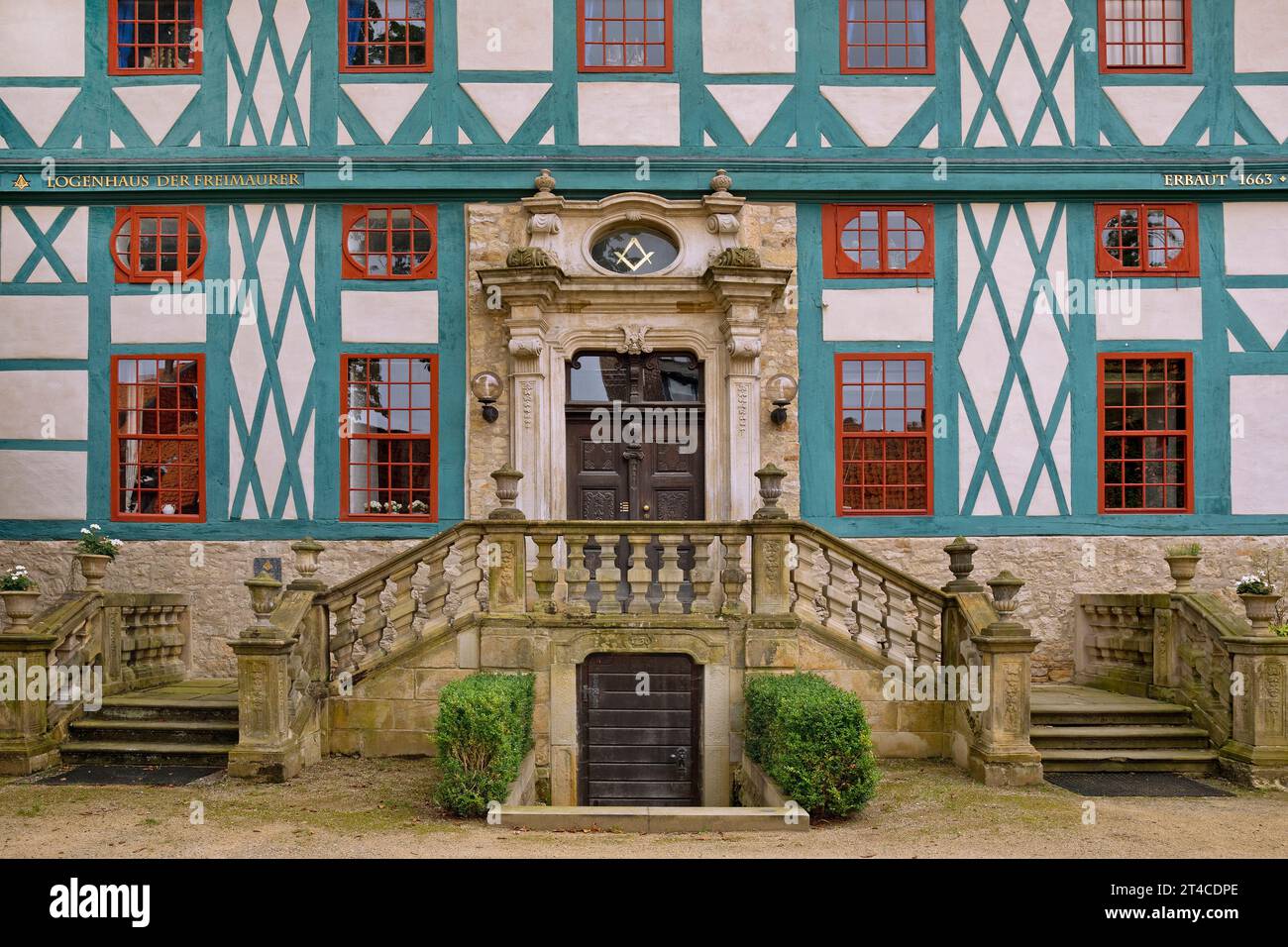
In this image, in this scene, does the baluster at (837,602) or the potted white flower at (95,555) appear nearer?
the baluster at (837,602)

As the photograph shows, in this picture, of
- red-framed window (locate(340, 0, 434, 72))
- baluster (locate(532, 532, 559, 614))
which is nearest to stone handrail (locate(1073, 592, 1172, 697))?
baluster (locate(532, 532, 559, 614))

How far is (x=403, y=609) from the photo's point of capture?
894cm

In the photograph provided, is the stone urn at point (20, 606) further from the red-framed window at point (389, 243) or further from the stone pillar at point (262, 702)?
the red-framed window at point (389, 243)

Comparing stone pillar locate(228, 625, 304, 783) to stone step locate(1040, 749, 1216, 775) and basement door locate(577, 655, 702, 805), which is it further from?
stone step locate(1040, 749, 1216, 775)

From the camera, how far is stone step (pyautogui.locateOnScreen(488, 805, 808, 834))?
267 inches

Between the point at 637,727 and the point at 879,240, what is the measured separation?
250 inches

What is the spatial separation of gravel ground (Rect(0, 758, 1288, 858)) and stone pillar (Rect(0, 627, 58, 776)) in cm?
40

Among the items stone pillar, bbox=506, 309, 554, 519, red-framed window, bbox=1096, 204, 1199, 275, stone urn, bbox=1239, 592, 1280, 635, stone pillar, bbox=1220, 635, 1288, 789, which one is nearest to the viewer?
stone pillar, bbox=1220, 635, 1288, 789

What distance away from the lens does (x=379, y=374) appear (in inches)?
454

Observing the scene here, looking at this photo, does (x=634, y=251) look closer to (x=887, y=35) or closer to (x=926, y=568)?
(x=887, y=35)

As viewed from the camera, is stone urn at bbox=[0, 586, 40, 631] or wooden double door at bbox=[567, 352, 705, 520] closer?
stone urn at bbox=[0, 586, 40, 631]

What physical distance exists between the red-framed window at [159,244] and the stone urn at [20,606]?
14.1 ft

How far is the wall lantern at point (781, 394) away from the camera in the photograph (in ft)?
37.1

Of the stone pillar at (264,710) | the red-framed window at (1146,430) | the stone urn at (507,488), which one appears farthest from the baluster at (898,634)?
the stone pillar at (264,710)
